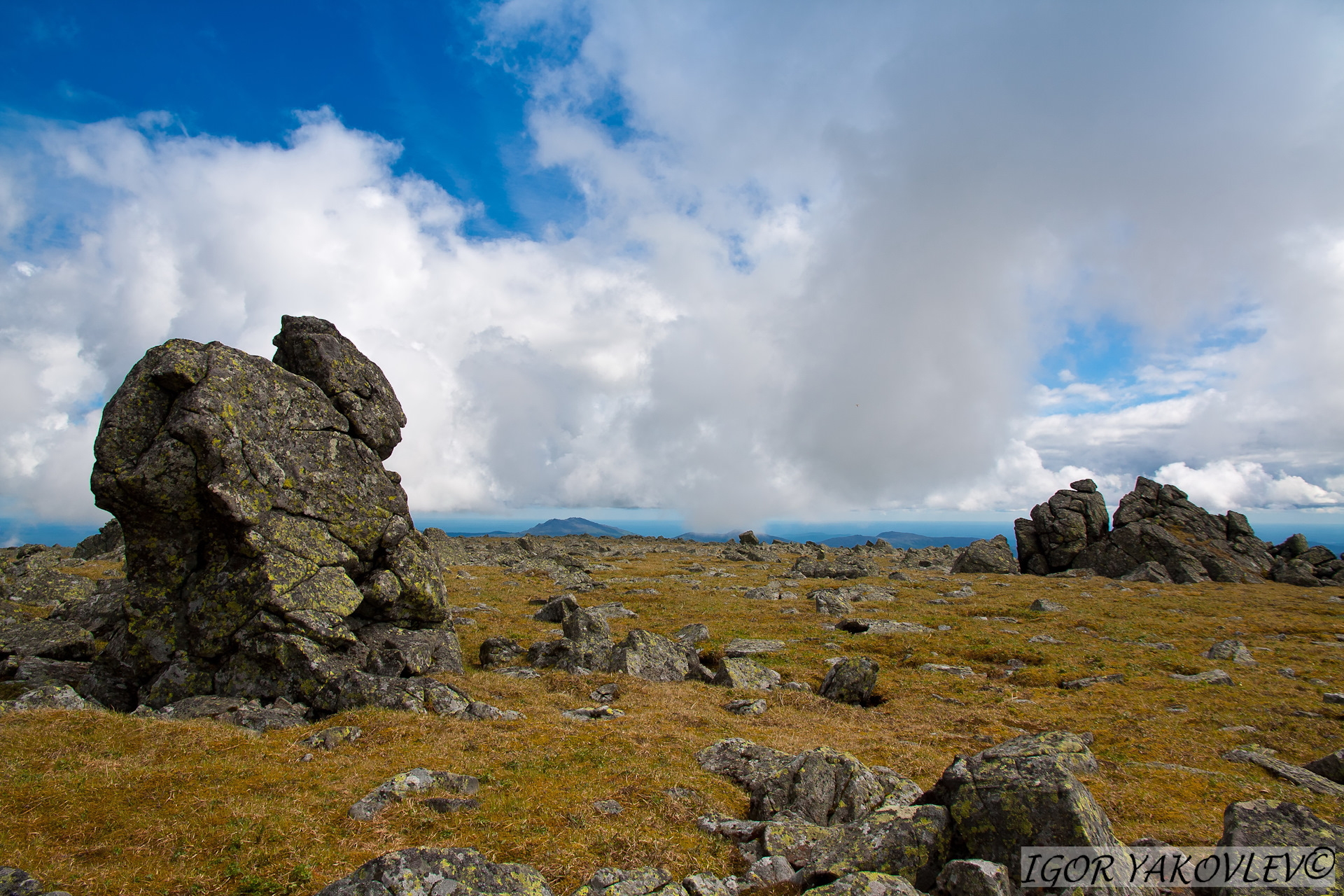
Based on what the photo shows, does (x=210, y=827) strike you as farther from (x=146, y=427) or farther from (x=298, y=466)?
(x=146, y=427)

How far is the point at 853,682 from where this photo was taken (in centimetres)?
3266

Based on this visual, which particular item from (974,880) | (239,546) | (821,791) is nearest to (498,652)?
(239,546)

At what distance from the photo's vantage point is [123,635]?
87.6 feet

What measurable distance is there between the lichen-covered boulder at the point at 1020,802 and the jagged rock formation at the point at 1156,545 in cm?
9662

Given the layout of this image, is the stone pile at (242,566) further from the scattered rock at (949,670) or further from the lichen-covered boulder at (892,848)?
the scattered rock at (949,670)

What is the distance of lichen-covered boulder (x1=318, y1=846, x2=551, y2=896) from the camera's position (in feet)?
36.0

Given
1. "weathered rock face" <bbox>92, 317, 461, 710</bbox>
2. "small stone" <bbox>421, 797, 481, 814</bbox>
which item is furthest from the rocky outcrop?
"small stone" <bbox>421, 797, 481, 814</bbox>

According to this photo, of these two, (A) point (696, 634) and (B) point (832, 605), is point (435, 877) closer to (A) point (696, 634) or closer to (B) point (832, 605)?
(A) point (696, 634)

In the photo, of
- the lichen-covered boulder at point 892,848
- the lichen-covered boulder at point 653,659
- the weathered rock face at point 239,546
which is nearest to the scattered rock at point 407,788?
the weathered rock face at point 239,546

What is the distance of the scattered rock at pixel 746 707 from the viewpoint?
94.6ft

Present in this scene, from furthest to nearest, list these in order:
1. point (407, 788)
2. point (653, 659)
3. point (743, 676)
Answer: point (653, 659)
point (743, 676)
point (407, 788)

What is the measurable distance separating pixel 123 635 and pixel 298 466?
9.92m

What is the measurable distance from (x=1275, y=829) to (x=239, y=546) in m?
34.3

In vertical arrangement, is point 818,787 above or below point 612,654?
above
